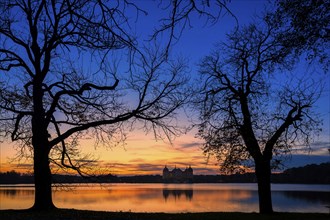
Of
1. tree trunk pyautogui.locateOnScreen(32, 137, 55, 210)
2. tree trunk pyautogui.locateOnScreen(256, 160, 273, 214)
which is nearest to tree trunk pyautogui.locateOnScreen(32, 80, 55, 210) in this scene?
tree trunk pyautogui.locateOnScreen(32, 137, 55, 210)

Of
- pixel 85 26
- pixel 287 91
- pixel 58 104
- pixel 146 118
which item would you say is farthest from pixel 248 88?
pixel 85 26

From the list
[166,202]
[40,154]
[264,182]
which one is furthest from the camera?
[166,202]

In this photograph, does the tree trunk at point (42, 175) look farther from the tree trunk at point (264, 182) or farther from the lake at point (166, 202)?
the tree trunk at point (264, 182)

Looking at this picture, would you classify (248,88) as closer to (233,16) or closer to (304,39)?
(304,39)

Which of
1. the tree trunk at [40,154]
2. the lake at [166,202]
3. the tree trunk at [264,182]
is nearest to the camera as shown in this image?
the tree trunk at [40,154]

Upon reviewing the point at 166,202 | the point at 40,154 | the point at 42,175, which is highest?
the point at 40,154

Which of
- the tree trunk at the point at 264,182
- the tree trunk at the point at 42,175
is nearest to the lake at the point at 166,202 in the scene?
the tree trunk at the point at 42,175

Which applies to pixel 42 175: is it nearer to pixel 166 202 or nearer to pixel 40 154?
pixel 40 154

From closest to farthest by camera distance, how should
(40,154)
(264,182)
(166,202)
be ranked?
1. (40,154)
2. (264,182)
3. (166,202)

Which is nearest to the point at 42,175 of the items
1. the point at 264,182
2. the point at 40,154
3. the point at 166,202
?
the point at 40,154

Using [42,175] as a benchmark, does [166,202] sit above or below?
below

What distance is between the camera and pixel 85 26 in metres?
4.91

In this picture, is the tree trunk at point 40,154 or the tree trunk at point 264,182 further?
the tree trunk at point 264,182

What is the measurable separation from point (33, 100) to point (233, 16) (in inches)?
663
